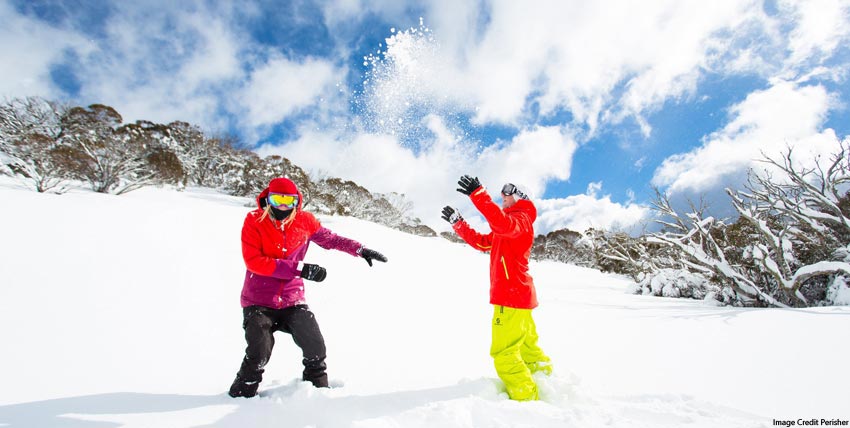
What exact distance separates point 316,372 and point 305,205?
67.4 feet

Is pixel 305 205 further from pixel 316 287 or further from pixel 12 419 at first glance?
pixel 12 419

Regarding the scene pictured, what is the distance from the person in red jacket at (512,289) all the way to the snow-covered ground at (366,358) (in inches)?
6.6

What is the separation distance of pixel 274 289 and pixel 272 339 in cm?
32

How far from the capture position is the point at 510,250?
2605mm

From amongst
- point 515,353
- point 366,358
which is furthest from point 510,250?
point 366,358

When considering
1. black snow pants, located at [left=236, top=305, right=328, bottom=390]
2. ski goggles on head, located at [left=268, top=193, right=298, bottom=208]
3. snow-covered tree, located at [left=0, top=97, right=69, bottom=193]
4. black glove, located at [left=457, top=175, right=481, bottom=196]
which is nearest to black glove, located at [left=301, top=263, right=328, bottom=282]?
black snow pants, located at [left=236, top=305, right=328, bottom=390]

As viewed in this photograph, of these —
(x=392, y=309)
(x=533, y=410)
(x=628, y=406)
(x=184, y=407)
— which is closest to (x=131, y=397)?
(x=184, y=407)

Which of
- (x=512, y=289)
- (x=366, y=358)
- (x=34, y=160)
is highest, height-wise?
(x=34, y=160)

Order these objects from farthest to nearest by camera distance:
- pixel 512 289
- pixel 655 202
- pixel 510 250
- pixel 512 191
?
pixel 655 202
pixel 512 191
pixel 510 250
pixel 512 289

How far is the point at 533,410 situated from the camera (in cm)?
189

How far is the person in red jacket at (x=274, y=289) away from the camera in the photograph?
2.12 metres

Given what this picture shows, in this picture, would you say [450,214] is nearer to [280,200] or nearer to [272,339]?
[280,200]

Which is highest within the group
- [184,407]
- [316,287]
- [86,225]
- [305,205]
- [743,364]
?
[305,205]

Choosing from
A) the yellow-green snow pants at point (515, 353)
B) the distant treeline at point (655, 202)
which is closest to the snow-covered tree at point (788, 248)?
the distant treeline at point (655, 202)
